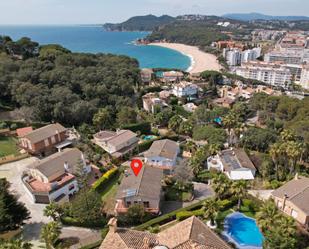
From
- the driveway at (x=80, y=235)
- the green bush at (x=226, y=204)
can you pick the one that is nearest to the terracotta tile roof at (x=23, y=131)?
the driveway at (x=80, y=235)

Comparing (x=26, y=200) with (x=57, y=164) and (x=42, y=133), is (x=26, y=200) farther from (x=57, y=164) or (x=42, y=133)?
(x=42, y=133)

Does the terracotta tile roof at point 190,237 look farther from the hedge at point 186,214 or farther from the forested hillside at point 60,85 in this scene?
the forested hillside at point 60,85

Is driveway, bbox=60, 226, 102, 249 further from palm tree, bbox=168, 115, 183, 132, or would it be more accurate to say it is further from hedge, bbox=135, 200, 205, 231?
palm tree, bbox=168, 115, 183, 132

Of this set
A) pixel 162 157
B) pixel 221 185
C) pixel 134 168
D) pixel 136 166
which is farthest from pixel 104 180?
pixel 221 185

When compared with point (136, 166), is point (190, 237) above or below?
above

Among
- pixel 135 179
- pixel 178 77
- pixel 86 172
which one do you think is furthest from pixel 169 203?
pixel 178 77

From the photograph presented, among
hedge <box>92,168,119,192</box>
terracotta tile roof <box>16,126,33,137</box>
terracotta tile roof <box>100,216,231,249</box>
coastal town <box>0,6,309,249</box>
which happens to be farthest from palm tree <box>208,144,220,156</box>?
terracotta tile roof <box>16,126,33,137</box>

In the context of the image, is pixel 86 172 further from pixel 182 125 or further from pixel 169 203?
pixel 182 125
